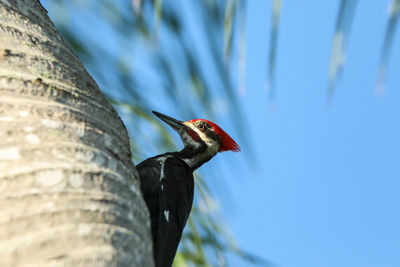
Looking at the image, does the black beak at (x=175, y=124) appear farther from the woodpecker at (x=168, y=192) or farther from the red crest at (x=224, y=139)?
the red crest at (x=224, y=139)

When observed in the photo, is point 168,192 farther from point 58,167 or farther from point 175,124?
point 58,167

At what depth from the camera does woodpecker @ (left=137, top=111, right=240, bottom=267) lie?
2.32m

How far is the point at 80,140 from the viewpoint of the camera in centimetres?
101

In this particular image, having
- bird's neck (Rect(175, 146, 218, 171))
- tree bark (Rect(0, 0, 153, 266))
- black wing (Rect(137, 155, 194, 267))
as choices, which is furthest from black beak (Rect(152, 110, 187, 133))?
tree bark (Rect(0, 0, 153, 266))

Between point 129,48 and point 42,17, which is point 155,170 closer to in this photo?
point 129,48

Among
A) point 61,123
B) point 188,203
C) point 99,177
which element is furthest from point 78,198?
point 188,203

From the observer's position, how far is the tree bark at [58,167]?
80 centimetres

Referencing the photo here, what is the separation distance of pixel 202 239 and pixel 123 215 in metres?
1.21

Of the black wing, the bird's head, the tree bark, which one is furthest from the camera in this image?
the bird's head

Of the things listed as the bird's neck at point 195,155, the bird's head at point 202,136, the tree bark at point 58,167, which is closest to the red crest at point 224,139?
the bird's head at point 202,136

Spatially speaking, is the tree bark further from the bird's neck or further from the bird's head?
the bird's head

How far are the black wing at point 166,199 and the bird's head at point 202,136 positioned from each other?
482mm

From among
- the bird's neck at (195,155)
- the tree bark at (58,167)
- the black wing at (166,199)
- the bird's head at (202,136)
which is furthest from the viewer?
the bird's head at (202,136)

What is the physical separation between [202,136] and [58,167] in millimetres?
2566
